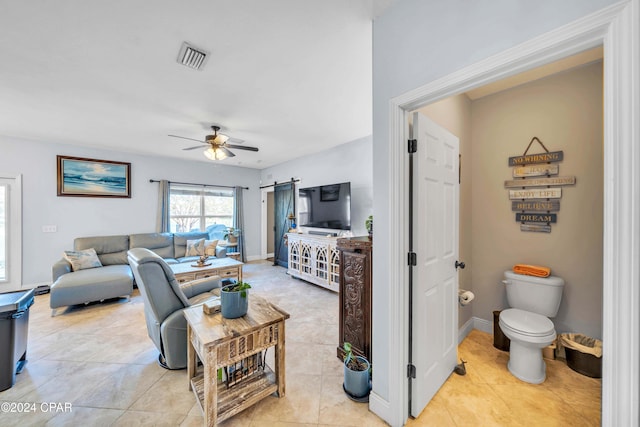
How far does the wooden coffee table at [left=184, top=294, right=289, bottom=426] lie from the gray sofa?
2.60m

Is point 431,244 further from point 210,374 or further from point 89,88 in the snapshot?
point 89,88

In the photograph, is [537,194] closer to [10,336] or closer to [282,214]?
[10,336]

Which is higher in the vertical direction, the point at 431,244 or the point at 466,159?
the point at 466,159

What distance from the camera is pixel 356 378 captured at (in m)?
1.67

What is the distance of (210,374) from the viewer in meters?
1.32

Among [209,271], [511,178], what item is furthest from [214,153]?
[511,178]

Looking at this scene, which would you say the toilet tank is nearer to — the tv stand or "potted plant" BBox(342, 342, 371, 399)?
"potted plant" BBox(342, 342, 371, 399)

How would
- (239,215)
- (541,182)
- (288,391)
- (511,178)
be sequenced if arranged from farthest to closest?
(239,215)
(511,178)
(541,182)
(288,391)

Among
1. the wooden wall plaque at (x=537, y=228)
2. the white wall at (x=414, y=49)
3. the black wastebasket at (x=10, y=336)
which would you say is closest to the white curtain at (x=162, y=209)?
the black wastebasket at (x=10, y=336)

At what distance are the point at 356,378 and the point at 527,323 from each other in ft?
4.62

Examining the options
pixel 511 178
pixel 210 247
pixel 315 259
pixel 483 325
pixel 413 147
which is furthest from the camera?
pixel 210 247

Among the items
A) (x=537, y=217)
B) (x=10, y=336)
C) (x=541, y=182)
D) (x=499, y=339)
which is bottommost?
(x=499, y=339)

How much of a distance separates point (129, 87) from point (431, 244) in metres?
Answer: 3.10

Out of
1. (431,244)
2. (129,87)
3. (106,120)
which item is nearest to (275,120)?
(129,87)
